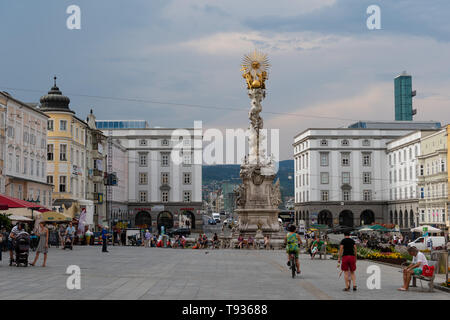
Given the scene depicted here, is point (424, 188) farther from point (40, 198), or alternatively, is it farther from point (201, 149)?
point (40, 198)

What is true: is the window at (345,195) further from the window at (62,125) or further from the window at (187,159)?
the window at (62,125)

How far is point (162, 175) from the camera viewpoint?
114625 mm

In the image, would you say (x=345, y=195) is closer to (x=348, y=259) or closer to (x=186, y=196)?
(x=186, y=196)

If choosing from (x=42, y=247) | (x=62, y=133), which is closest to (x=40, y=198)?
(x=62, y=133)

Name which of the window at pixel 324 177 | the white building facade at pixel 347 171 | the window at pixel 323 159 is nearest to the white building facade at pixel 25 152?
the white building facade at pixel 347 171

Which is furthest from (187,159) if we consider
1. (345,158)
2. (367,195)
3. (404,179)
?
(404,179)

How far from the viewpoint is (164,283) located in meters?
19.6

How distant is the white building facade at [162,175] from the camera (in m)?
113

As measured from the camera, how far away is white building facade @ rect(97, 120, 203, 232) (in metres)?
113

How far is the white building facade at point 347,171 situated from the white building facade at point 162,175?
67.7 feet

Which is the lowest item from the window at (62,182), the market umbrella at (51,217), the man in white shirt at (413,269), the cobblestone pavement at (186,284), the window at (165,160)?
the cobblestone pavement at (186,284)

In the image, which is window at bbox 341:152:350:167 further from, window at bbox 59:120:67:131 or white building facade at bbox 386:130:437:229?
window at bbox 59:120:67:131

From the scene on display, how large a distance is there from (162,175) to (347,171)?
3297 centimetres
